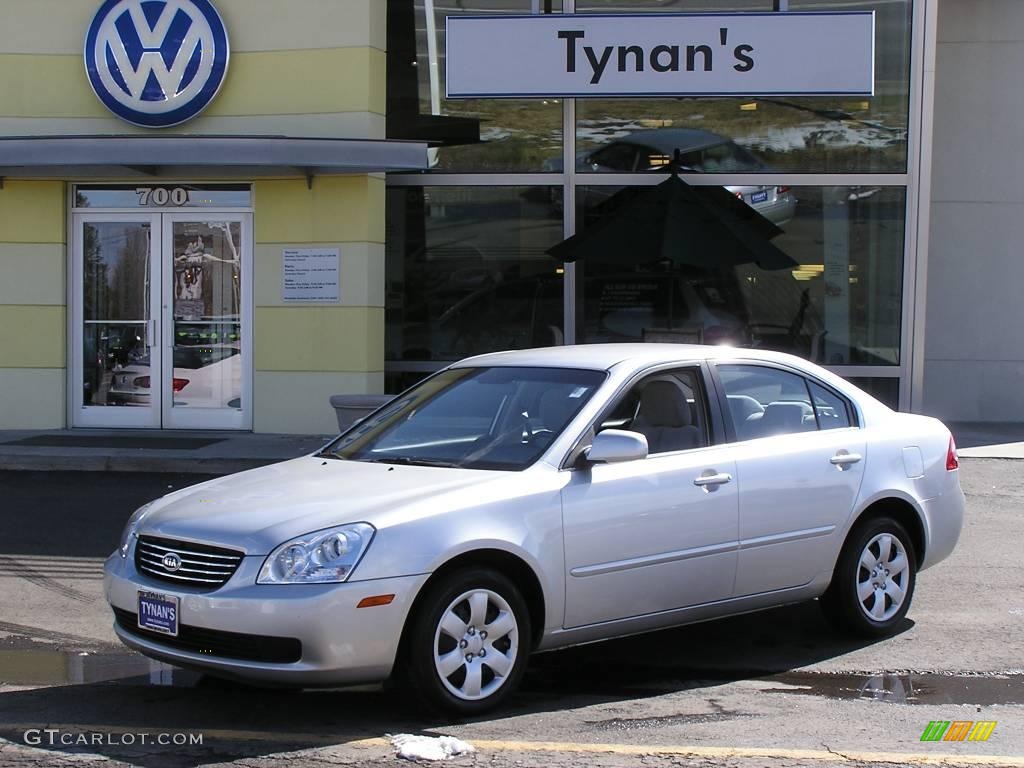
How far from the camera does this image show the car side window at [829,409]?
6590mm

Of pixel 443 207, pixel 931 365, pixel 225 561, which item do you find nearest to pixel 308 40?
pixel 443 207

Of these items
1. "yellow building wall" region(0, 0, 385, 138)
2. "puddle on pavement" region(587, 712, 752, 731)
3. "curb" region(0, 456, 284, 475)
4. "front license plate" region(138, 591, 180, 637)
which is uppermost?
"yellow building wall" region(0, 0, 385, 138)

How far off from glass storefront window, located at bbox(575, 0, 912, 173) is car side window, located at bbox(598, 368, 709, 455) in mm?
9681

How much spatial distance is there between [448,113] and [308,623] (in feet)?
37.6

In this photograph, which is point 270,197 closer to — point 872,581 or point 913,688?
point 872,581

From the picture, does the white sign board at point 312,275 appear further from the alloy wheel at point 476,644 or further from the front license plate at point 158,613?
the alloy wheel at point 476,644

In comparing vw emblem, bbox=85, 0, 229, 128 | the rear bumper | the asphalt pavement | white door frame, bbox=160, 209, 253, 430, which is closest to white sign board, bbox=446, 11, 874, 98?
vw emblem, bbox=85, 0, 229, 128

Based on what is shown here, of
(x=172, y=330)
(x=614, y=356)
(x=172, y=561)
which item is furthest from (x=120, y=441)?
(x=172, y=561)

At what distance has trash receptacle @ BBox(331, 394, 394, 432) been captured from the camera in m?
11.1

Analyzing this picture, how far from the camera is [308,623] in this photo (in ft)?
15.6

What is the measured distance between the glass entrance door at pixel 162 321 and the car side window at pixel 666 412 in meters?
9.36


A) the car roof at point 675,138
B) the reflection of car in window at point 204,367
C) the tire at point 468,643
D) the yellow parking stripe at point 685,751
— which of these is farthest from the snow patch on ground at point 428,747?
the car roof at point 675,138

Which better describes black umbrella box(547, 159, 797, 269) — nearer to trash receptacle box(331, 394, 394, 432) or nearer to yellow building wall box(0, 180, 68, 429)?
trash receptacle box(331, 394, 394, 432)

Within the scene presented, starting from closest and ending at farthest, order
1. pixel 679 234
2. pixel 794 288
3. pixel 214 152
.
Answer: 1. pixel 214 152
2. pixel 679 234
3. pixel 794 288
